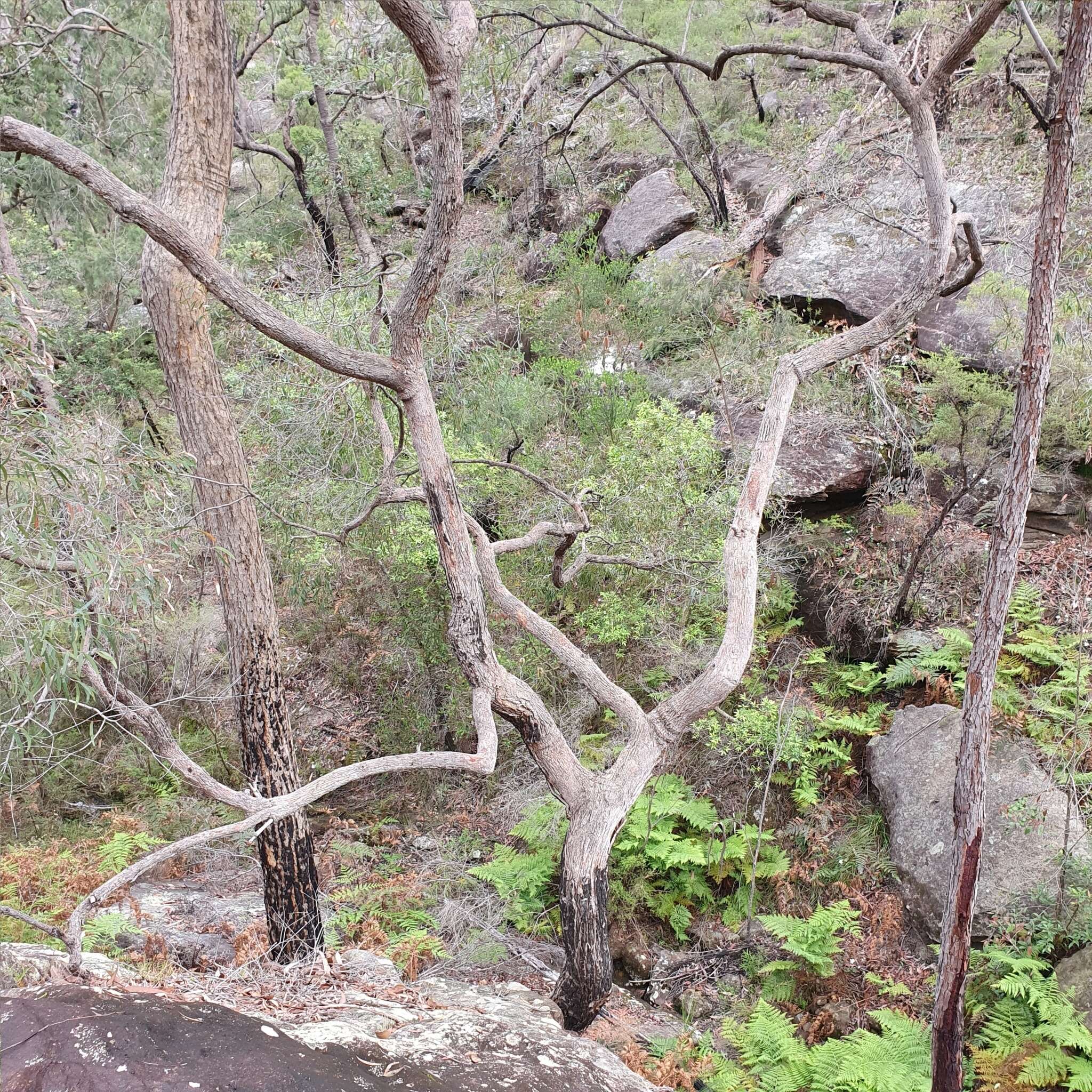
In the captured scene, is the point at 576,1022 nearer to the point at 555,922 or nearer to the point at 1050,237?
the point at 555,922

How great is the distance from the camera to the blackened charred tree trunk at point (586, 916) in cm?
511

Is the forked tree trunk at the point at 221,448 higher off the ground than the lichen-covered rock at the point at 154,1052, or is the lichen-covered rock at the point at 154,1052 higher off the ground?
the forked tree trunk at the point at 221,448

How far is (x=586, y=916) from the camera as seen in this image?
16.8 feet

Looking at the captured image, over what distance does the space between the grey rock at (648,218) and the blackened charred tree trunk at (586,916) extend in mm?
9707

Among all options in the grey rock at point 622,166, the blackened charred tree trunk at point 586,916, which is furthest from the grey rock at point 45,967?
the grey rock at point 622,166

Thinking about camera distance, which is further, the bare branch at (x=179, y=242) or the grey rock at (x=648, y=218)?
the grey rock at (x=648, y=218)

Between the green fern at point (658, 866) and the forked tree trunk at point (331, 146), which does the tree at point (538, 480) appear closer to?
the green fern at point (658, 866)

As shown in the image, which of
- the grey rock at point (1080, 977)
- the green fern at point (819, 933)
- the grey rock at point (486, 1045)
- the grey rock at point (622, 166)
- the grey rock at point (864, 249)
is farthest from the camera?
the grey rock at point (622, 166)

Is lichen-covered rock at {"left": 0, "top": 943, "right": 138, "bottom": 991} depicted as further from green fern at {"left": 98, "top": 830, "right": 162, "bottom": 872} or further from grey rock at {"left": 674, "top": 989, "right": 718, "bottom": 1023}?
grey rock at {"left": 674, "top": 989, "right": 718, "bottom": 1023}

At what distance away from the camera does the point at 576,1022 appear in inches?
208

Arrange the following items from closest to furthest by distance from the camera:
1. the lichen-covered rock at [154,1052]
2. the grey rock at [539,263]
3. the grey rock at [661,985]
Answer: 1. the lichen-covered rock at [154,1052]
2. the grey rock at [661,985]
3. the grey rock at [539,263]

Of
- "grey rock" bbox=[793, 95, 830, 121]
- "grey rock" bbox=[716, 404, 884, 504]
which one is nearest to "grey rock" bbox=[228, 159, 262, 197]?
"grey rock" bbox=[793, 95, 830, 121]

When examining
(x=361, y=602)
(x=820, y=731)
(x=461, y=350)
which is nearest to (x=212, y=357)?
(x=461, y=350)

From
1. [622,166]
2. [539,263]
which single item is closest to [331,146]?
[539,263]
